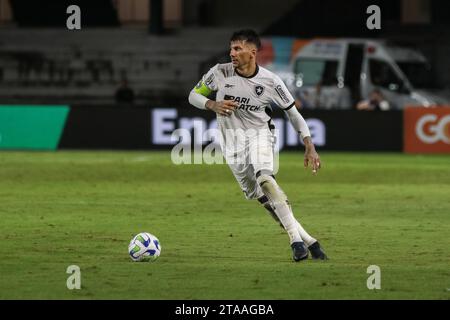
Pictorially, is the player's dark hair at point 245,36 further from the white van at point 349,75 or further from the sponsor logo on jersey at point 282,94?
the white van at point 349,75

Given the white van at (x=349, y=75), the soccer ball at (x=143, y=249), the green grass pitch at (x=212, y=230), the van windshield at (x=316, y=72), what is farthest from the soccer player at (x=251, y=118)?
the van windshield at (x=316, y=72)

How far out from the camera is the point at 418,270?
1061 centimetres

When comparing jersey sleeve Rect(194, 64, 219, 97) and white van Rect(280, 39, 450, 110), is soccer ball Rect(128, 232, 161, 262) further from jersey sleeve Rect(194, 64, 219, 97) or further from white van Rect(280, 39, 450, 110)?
white van Rect(280, 39, 450, 110)

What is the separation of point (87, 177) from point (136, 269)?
11.5 metres

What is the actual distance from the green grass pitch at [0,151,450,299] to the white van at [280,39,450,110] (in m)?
8.27

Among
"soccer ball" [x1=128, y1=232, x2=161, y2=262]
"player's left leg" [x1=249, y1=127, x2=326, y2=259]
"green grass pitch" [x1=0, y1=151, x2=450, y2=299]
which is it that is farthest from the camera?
"player's left leg" [x1=249, y1=127, x2=326, y2=259]

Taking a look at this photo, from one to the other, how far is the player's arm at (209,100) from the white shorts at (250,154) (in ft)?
1.30

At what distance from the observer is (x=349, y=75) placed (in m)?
33.5

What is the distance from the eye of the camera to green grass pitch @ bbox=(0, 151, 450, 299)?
31.6 ft

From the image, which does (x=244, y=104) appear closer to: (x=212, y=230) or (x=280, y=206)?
(x=280, y=206)

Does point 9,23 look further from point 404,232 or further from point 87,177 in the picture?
point 404,232

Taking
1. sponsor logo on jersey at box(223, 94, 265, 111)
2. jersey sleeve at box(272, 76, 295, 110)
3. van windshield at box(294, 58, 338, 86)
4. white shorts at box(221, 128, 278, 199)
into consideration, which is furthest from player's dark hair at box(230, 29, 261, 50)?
van windshield at box(294, 58, 338, 86)

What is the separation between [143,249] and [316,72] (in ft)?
76.0

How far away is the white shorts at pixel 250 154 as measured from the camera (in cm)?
1141
